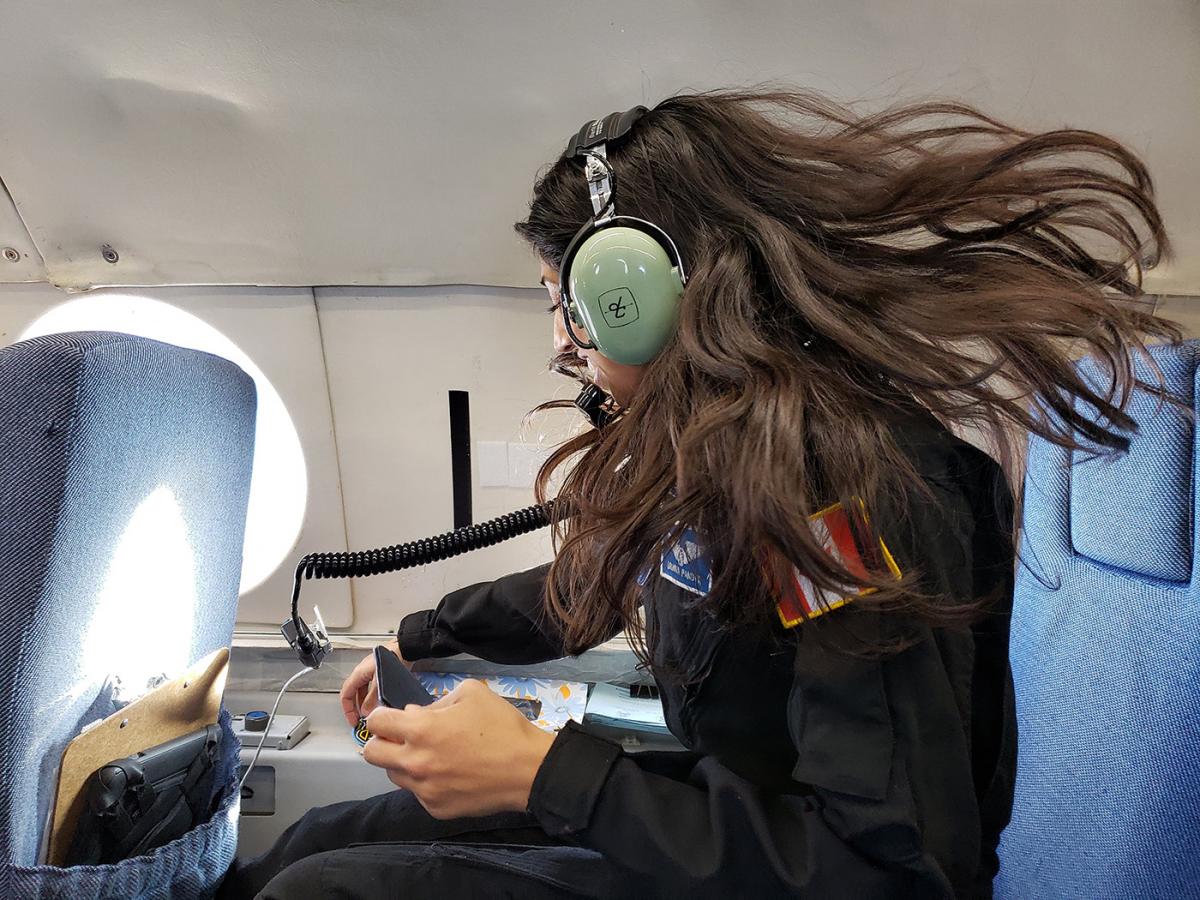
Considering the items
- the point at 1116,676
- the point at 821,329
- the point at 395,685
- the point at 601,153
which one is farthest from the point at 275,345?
the point at 1116,676

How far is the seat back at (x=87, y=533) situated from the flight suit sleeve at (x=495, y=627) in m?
0.37

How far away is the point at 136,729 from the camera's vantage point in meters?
0.97

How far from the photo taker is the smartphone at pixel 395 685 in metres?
0.98

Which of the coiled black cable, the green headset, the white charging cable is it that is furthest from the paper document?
the green headset

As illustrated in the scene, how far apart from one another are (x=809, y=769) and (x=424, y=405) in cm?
115

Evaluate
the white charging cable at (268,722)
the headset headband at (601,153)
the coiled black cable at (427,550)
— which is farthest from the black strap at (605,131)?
the white charging cable at (268,722)

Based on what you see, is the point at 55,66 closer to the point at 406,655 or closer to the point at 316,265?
the point at 316,265

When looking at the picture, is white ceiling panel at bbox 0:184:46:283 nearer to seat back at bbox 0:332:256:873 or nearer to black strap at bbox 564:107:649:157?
seat back at bbox 0:332:256:873

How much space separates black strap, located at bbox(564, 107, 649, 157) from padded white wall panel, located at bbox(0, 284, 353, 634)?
84 centimetres

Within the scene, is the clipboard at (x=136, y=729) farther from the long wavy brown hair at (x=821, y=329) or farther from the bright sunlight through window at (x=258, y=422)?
the long wavy brown hair at (x=821, y=329)

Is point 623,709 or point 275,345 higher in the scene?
point 275,345

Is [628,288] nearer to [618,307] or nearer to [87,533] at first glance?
[618,307]

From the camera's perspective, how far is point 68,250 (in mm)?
1476

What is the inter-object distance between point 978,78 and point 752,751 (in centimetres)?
115
